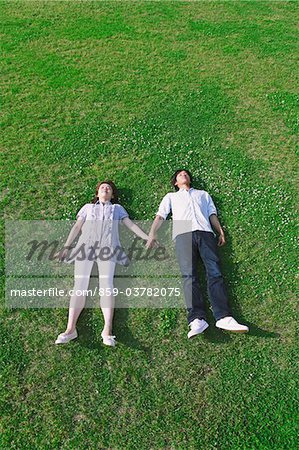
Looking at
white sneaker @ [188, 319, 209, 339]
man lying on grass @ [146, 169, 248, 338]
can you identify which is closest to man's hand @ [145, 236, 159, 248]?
man lying on grass @ [146, 169, 248, 338]

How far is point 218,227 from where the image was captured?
880cm

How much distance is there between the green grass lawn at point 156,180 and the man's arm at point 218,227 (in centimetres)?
19

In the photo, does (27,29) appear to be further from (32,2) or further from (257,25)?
(257,25)

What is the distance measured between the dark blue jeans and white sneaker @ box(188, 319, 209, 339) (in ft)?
0.24

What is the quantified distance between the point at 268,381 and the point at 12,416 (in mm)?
3993

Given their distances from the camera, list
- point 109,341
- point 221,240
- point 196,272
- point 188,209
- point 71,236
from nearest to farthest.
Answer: point 109,341 → point 196,272 → point 71,236 → point 221,240 → point 188,209

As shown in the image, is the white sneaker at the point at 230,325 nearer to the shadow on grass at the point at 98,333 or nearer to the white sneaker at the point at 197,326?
the white sneaker at the point at 197,326

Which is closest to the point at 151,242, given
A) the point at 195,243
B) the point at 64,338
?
the point at 195,243

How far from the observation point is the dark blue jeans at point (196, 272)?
762 centimetres

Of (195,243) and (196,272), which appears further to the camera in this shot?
(195,243)

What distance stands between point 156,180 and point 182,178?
2.57 ft

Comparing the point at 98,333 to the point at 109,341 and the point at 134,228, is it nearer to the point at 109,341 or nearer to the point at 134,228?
the point at 109,341

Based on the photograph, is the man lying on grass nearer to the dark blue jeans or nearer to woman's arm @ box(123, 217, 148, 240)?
the dark blue jeans

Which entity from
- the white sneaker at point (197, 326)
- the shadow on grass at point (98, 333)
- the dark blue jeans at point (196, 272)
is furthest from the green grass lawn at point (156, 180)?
the dark blue jeans at point (196, 272)
